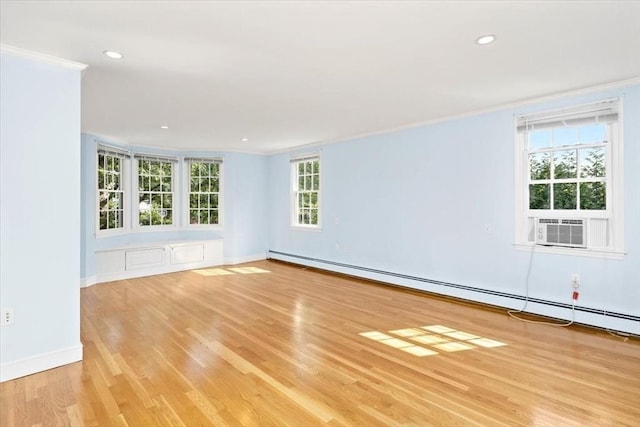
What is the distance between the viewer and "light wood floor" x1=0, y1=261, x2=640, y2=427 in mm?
2121

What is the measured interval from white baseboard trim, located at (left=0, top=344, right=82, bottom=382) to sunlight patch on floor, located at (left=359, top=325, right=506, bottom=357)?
249 cm

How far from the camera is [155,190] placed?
7.05m

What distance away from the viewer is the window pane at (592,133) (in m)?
3.55

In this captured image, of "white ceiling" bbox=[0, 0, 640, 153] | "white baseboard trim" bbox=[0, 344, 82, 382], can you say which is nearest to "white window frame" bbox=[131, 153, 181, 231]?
"white ceiling" bbox=[0, 0, 640, 153]

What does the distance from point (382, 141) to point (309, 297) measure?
107 inches

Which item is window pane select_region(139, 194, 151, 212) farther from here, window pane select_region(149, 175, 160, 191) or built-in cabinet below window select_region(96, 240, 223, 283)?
built-in cabinet below window select_region(96, 240, 223, 283)

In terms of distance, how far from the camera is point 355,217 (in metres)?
6.09

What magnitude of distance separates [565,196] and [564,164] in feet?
1.15

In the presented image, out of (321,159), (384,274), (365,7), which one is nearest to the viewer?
(365,7)

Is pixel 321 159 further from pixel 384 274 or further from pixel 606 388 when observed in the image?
pixel 606 388

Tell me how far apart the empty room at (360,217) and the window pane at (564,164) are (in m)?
0.01

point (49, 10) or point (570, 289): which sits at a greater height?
point (49, 10)

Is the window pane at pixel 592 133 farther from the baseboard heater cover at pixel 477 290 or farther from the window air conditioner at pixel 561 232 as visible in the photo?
the baseboard heater cover at pixel 477 290

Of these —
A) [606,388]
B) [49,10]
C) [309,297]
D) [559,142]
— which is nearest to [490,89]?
[559,142]
